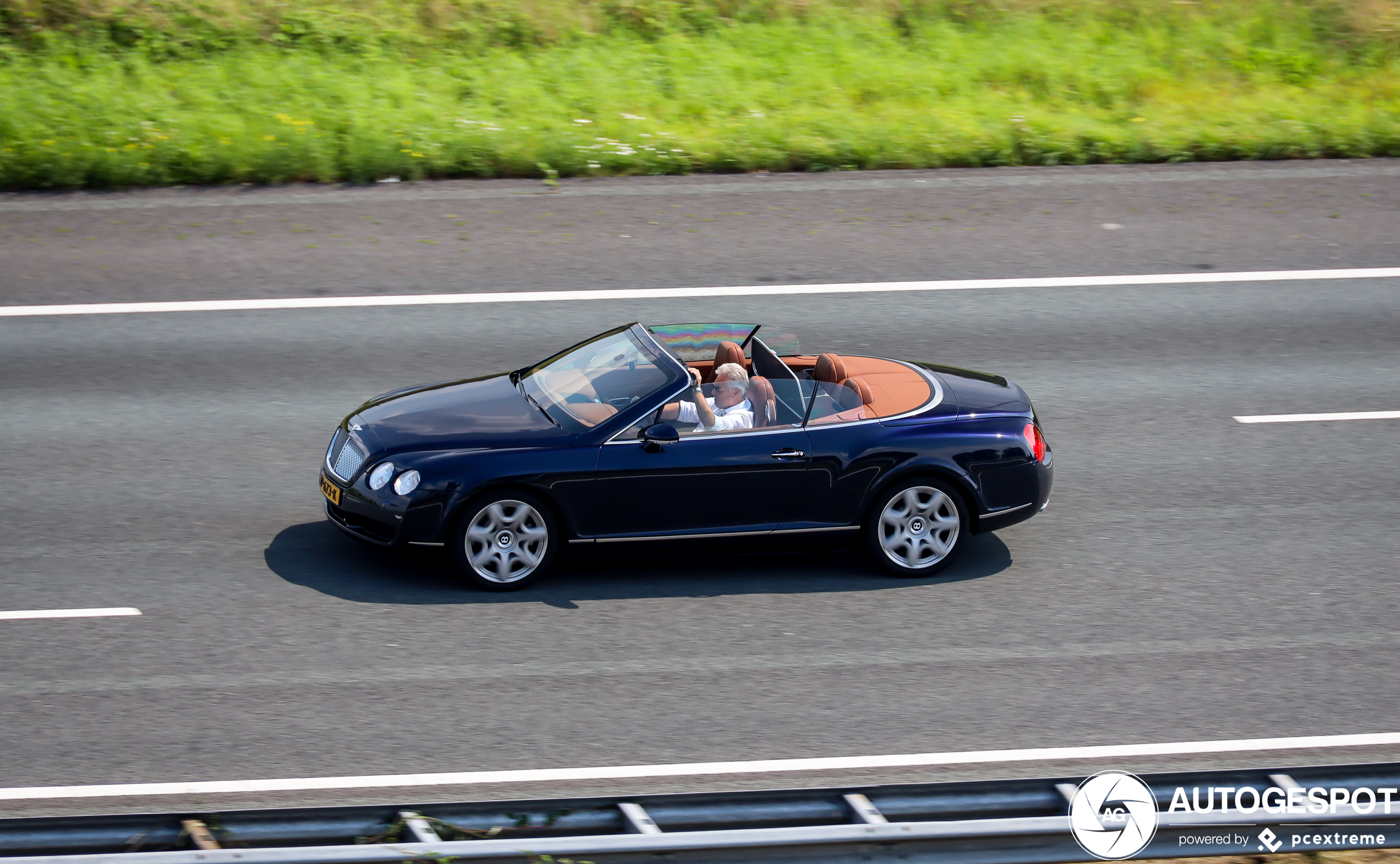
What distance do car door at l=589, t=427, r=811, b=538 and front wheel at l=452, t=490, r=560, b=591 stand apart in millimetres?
339

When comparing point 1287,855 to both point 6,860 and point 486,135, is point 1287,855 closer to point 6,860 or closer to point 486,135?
point 6,860

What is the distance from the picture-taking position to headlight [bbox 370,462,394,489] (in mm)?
8430

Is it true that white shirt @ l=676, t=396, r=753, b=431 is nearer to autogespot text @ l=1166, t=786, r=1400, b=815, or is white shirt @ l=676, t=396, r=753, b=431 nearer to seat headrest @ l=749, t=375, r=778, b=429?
seat headrest @ l=749, t=375, r=778, b=429

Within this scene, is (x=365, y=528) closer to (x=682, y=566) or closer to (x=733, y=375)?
(x=682, y=566)

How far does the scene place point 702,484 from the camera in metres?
8.55

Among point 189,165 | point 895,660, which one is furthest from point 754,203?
point 895,660

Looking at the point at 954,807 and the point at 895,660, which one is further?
the point at 895,660

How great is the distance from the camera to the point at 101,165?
15500 mm

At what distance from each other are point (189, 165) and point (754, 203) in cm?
609

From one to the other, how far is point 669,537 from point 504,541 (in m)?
0.96

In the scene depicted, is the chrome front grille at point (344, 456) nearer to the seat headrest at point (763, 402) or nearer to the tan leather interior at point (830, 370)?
the seat headrest at point (763, 402)

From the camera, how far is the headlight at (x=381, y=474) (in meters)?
8.43

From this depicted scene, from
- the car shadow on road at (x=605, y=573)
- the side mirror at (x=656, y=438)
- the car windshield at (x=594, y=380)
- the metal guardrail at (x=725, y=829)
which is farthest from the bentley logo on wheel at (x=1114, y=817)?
the car windshield at (x=594, y=380)

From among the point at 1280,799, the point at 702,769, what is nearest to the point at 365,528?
the point at 702,769
